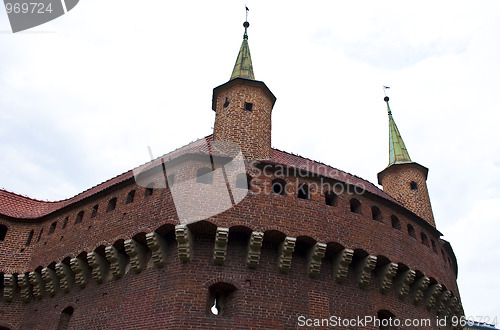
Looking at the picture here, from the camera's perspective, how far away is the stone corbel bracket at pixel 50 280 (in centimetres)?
1488

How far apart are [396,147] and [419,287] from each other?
9.48 metres

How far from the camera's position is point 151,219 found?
→ 1293cm

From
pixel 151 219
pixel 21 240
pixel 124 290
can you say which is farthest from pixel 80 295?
pixel 21 240

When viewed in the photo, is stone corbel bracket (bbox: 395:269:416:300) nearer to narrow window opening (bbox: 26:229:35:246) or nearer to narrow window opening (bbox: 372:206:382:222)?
narrow window opening (bbox: 372:206:382:222)

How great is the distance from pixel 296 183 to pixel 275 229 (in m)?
1.99

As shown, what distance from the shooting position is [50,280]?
1494cm

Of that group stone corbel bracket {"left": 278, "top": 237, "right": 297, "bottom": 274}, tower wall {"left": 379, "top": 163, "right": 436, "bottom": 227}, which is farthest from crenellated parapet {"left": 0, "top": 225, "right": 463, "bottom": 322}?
tower wall {"left": 379, "top": 163, "right": 436, "bottom": 227}

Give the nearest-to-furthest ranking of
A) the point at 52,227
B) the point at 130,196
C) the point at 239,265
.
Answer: the point at 239,265 < the point at 130,196 < the point at 52,227

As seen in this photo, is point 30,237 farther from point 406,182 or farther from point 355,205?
point 406,182

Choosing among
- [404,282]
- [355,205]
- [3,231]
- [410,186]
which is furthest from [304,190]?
[3,231]

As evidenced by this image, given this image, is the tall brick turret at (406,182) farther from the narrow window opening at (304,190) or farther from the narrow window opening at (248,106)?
the narrow window opening at (248,106)

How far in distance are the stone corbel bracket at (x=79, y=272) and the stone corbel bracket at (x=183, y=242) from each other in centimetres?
405

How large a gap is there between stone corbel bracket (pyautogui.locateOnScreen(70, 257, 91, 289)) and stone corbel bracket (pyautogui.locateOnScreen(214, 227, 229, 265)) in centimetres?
481

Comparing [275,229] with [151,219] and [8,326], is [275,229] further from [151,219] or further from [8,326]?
[8,326]
